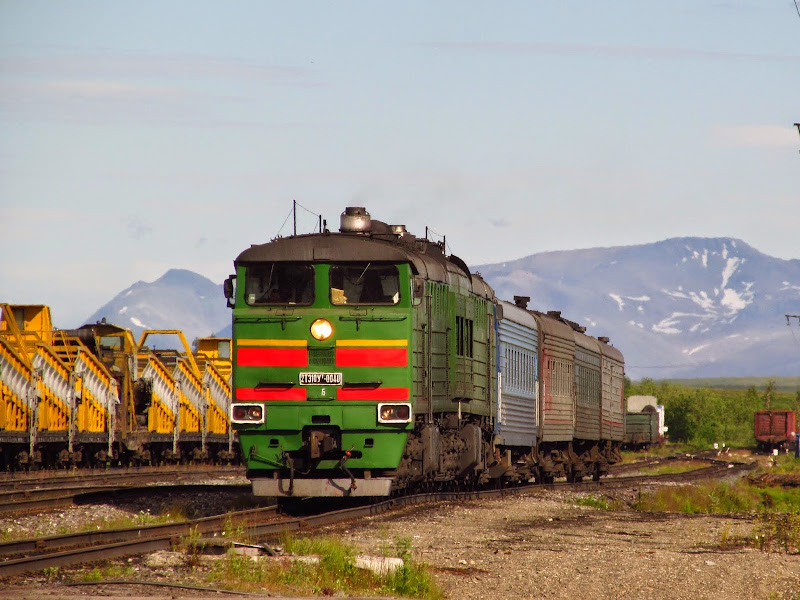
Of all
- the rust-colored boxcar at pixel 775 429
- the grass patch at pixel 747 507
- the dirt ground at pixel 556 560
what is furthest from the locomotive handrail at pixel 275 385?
the rust-colored boxcar at pixel 775 429

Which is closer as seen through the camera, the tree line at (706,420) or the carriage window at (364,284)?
the carriage window at (364,284)

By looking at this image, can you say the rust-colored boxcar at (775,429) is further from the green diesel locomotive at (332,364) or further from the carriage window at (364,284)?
the carriage window at (364,284)

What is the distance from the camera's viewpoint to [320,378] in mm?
18344

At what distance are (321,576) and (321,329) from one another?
655cm

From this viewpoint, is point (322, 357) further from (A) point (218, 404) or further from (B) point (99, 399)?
(A) point (218, 404)

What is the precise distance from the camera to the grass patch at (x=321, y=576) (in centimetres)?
1176

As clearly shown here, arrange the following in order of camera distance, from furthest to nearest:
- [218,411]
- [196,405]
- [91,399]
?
[218,411]
[196,405]
[91,399]

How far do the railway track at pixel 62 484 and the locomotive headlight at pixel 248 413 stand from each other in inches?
135

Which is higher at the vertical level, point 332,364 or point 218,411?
point 332,364

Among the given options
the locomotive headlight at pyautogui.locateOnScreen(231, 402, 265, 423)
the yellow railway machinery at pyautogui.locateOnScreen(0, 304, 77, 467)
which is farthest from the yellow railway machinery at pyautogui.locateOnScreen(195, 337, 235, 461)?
the locomotive headlight at pyautogui.locateOnScreen(231, 402, 265, 423)

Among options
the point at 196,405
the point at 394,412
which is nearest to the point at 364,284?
the point at 394,412

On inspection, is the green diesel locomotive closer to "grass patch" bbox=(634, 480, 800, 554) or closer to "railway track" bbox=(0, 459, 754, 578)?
"railway track" bbox=(0, 459, 754, 578)

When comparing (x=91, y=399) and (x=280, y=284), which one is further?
(x=91, y=399)

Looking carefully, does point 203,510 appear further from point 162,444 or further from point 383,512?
point 162,444
